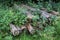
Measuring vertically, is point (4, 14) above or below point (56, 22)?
above

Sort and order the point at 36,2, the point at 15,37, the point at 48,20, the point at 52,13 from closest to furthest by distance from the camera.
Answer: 1. the point at 15,37
2. the point at 48,20
3. the point at 52,13
4. the point at 36,2

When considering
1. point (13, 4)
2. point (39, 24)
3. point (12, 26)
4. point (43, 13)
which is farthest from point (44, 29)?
point (13, 4)

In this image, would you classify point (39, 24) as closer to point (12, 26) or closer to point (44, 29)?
point (44, 29)

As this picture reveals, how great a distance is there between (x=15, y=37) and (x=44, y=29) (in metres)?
0.99

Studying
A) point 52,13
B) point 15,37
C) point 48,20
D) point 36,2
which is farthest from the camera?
point 36,2

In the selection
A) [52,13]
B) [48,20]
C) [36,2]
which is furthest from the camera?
[36,2]

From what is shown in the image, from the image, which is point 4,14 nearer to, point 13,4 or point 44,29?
point 13,4

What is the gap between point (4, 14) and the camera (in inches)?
239

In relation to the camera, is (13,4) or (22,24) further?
(13,4)

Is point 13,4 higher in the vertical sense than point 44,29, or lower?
higher

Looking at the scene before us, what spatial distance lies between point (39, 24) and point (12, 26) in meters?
0.89

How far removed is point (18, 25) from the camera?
591 centimetres

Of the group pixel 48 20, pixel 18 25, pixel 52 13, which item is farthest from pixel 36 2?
pixel 18 25

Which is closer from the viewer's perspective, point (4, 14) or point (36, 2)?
point (4, 14)
